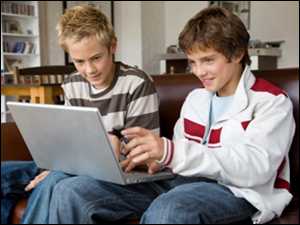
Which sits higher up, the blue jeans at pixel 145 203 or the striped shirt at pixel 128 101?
the striped shirt at pixel 128 101

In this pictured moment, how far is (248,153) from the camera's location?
37.8 inches

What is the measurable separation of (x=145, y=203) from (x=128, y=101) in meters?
0.34

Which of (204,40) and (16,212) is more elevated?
(204,40)

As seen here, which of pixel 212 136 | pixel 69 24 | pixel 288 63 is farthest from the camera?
pixel 288 63

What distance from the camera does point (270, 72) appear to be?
1.39 m

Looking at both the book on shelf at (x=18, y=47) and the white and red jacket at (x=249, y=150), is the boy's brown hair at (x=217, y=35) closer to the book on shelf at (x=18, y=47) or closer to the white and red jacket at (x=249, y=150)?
the white and red jacket at (x=249, y=150)

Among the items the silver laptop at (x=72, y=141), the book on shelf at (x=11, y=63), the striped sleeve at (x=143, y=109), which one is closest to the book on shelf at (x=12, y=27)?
the book on shelf at (x=11, y=63)

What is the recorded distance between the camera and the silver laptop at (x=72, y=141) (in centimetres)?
92

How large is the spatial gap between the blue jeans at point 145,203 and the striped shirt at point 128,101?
0.73 feet

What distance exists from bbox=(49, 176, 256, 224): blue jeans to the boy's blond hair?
1.42ft

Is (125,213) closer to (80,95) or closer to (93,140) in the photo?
(93,140)

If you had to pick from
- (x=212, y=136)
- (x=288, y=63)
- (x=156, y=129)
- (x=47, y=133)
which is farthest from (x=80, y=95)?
(x=288, y=63)

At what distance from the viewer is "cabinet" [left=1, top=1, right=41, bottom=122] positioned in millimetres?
4959

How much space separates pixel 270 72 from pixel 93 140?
2.29ft
